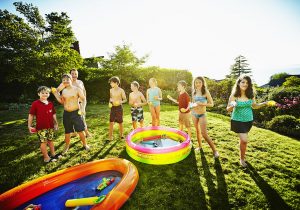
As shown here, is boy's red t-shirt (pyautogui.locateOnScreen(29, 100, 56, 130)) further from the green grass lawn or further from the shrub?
the shrub

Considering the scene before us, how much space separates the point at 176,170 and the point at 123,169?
126 cm

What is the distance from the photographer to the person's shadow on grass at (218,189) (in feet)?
10.2

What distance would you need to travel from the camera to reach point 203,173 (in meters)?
4.05

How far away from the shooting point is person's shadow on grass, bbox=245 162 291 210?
3.08 metres

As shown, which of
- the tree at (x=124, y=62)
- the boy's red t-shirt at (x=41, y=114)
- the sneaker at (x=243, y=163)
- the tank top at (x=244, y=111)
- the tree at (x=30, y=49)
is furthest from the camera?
the tree at (x=124, y=62)

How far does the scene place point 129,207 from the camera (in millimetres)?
3043

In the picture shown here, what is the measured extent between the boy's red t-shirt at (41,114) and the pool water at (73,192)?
1.74m

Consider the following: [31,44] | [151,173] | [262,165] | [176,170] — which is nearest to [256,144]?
[262,165]

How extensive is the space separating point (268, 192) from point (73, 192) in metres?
3.80

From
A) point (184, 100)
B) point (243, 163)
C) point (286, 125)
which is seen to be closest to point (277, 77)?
point (286, 125)

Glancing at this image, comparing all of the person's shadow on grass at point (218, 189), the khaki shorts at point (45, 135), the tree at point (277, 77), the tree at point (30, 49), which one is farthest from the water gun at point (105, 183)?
the tree at point (277, 77)

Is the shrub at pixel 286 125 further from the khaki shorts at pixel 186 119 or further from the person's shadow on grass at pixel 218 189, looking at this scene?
the person's shadow on grass at pixel 218 189

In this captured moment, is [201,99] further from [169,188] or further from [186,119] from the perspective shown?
[169,188]

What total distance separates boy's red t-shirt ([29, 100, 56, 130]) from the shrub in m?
8.73
